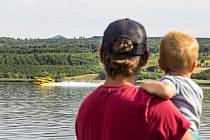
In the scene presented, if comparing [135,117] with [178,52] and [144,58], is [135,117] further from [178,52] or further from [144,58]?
[178,52]

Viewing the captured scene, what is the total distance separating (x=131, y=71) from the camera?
3588 millimetres

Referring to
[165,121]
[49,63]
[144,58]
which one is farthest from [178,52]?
[49,63]

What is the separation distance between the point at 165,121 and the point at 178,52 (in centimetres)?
51

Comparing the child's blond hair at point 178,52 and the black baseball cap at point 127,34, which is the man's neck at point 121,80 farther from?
the child's blond hair at point 178,52

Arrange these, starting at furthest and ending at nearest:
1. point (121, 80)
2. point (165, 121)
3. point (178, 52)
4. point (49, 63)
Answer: point (49, 63)
point (178, 52)
point (121, 80)
point (165, 121)

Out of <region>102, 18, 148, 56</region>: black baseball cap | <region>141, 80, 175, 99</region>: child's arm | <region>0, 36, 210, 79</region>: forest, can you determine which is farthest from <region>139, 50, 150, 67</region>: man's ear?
<region>0, 36, 210, 79</region>: forest

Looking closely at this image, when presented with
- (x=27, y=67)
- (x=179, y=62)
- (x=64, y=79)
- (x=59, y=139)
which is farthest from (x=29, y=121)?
(x=27, y=67)

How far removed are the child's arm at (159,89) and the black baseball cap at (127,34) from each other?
0.18 meters

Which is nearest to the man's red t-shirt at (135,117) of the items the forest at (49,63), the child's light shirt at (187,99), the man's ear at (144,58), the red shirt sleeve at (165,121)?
the red shirt sleeve at (165,121)

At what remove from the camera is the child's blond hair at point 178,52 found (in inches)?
148

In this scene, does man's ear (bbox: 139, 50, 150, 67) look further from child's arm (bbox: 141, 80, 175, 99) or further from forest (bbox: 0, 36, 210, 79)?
forest (bbox: 0, 36, 210, 79)

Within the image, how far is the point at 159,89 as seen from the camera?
3.49m

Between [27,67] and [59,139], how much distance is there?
11126 centimetres

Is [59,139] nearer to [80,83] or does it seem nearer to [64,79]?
[80,83]
